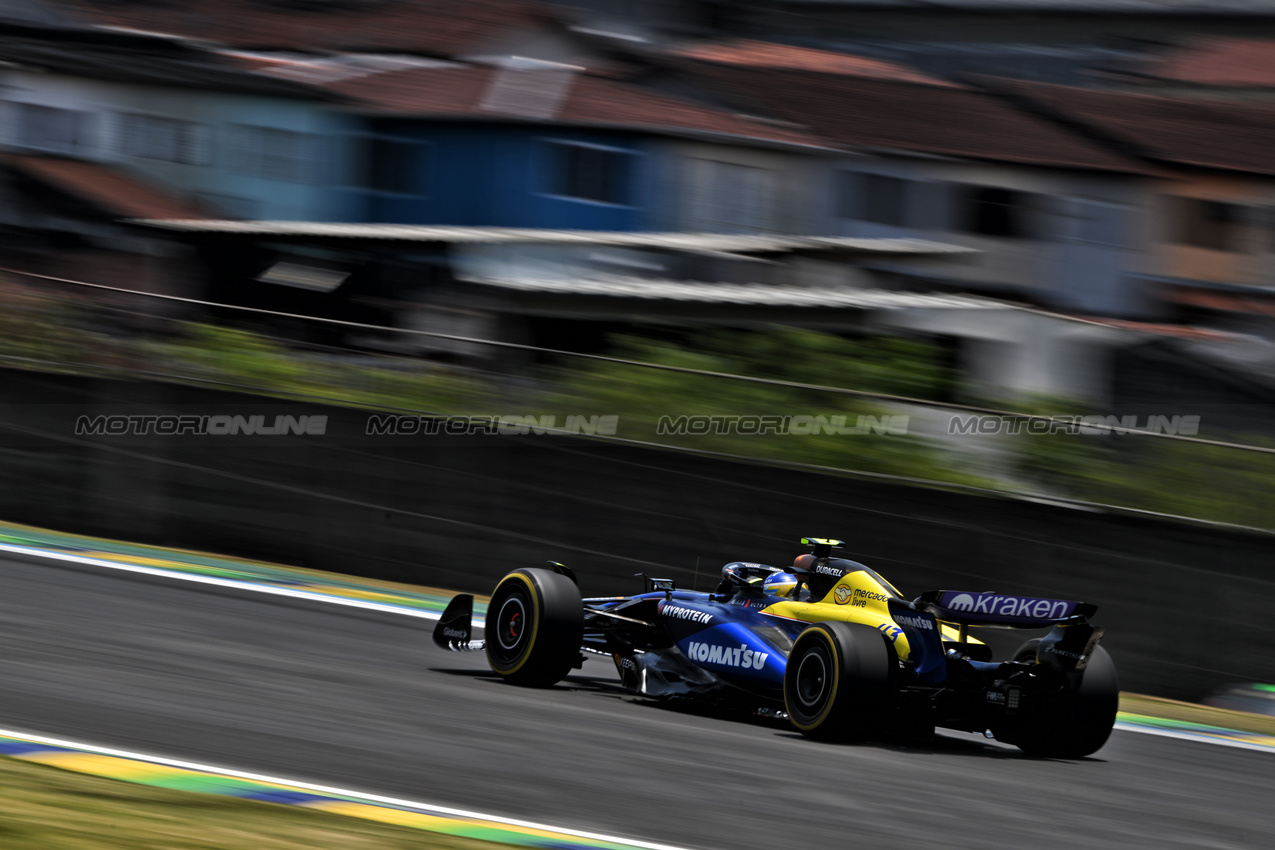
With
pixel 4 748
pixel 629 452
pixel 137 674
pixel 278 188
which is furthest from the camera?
pixel 278 188

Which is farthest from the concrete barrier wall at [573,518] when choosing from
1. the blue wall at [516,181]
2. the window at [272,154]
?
the window at [272,154]

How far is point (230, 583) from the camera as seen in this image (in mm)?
13391

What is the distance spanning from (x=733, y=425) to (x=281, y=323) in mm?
4714

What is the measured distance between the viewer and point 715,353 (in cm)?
1616

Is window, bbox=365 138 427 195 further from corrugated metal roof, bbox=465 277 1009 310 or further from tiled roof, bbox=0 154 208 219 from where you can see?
corrugated metal roof, bbox=465 277 1009 310

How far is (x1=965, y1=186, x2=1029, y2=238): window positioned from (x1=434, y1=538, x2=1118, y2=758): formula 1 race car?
1136 inches

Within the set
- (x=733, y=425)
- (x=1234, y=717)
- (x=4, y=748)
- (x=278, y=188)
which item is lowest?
(x=1234, y=717)

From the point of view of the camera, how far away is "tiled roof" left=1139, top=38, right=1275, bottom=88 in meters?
43.9

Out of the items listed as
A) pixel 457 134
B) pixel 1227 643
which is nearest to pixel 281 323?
pixel 1227 643

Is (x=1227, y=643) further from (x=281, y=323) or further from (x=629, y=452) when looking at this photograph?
(x=281, y=323)

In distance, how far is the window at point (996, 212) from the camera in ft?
122

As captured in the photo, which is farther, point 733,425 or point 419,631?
point 733,425

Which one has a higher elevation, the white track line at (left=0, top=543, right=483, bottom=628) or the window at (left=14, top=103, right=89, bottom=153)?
the window at (left=14, top=103, right=89, bottom=153)

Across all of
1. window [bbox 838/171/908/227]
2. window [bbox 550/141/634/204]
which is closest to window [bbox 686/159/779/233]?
window [bbox 550/141/634/204]
